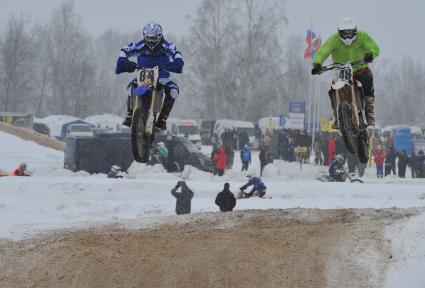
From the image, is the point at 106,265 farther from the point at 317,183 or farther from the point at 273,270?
the point at 317,183

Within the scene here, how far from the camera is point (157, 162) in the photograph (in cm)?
2727

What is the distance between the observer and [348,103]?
1154cm

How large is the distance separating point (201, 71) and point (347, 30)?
47074mm

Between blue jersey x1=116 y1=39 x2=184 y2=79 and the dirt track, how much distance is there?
2.88 m

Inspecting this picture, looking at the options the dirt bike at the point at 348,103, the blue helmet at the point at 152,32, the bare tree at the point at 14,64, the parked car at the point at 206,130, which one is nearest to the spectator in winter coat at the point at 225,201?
the dirt bike at the point at 348,103

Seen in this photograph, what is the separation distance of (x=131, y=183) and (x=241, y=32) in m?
38.8

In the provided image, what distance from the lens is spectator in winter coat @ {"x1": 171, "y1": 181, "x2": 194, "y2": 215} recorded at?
58.8 feet

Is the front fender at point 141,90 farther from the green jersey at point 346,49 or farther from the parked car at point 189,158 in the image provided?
the parked car at point 189,158

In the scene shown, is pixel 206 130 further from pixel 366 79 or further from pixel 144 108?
pixel 144 108

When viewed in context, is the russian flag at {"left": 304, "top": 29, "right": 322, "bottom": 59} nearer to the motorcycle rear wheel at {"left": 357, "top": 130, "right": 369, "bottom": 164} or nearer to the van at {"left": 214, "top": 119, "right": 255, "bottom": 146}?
the van at {"left": 214, "top": 119, "right": 255, "bottom": 146}

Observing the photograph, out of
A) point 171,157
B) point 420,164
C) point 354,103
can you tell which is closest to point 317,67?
point 354,103

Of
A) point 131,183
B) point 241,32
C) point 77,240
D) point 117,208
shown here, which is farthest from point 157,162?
point 241,32

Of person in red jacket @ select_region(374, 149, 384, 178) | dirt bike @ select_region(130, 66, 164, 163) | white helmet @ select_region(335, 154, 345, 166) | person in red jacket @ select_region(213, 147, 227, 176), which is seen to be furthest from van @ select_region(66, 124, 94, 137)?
dirt bike @ select_region(130, 66, 164, 163)

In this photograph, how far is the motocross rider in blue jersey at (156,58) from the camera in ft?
33.6
